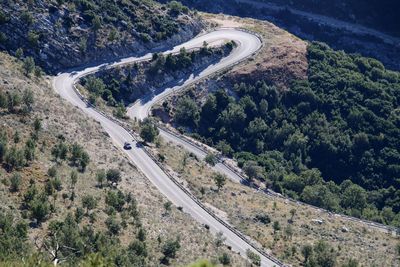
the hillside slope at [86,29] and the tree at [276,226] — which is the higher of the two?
the hillside slope at [86,29]

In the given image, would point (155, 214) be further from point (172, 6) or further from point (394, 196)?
point (172, 6)

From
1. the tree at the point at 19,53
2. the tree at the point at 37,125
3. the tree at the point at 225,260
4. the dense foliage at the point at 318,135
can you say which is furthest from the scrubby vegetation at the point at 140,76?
the tree at the point at 225,260

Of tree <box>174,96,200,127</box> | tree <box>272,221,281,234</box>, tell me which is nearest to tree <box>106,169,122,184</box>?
tree <box>272,221,281,234</box>

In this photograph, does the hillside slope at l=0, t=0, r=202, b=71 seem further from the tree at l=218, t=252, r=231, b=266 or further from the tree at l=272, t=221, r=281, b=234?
the tree at l=218, t=252, r=231, b=266

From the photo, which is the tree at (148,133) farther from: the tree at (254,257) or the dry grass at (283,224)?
the tree at (254,257)

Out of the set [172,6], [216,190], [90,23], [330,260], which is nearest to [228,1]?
[172,6]

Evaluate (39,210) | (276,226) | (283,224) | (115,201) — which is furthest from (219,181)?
(39,210)

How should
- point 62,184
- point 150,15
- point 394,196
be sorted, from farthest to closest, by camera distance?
point 150,15, point 394,196, point 62,184

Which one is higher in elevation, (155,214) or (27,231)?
(27,231)
